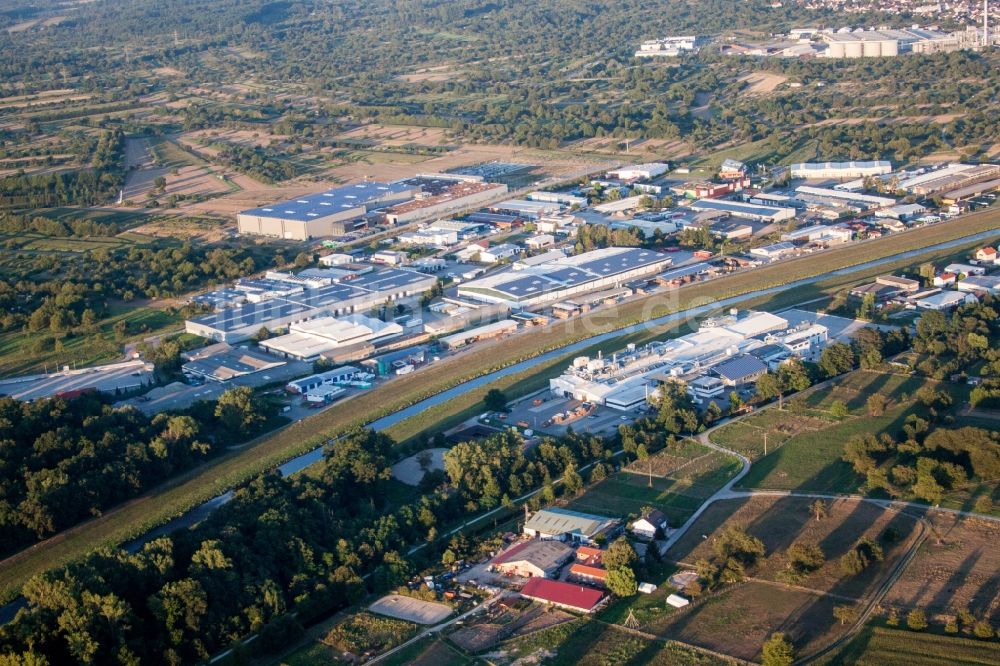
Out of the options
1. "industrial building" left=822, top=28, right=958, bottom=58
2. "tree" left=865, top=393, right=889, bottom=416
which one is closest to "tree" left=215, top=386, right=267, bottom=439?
"tree" left=865, top=393, right=889, bottom=416

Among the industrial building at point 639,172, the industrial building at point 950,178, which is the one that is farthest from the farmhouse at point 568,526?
the industrial building at point 639,172

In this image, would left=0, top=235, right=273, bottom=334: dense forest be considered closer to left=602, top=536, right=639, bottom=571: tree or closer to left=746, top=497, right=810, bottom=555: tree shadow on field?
left=602, top=536, right=639, bottom=571: tree

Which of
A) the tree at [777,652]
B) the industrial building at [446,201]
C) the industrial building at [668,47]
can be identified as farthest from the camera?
the industrial building at [668,47]

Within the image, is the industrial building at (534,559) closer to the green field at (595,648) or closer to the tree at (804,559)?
the green field at (595,648)

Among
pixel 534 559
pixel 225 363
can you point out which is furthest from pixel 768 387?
pixel 225 363

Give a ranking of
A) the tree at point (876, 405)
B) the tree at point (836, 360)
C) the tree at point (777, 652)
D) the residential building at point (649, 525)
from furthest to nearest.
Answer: the tree at point (836, 360), the tree at point (876, 405), the residential building at point (649, 525), the tree at point (777, 652)

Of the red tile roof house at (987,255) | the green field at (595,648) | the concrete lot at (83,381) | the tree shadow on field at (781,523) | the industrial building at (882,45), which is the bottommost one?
the red tile roof house at (987,255)

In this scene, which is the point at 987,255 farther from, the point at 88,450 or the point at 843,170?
the point at 88,450
